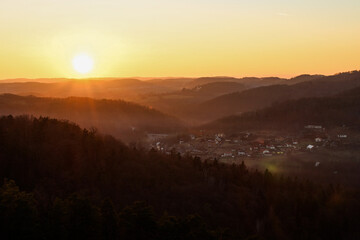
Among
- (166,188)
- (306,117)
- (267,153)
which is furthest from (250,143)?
(166,188)

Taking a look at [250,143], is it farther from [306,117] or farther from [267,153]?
[306,117]

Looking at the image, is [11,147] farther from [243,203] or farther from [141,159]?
[243,203]

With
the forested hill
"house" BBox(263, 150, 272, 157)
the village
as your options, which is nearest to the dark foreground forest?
the village

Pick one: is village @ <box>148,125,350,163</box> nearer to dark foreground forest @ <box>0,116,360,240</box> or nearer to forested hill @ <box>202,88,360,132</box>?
forested hill @ <box>202,88,360,132</box>

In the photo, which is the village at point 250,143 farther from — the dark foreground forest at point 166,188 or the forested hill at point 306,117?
the dark foreground forest at point 166,188

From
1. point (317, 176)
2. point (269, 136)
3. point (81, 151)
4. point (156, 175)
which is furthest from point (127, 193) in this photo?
point (269, 136)

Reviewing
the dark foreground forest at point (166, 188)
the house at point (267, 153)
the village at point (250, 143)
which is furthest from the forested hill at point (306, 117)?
the dark foreground forest at point (166, 188)
